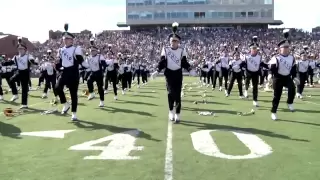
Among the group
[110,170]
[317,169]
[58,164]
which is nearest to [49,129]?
[58,164]

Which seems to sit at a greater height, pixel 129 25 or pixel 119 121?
pixel 129 25

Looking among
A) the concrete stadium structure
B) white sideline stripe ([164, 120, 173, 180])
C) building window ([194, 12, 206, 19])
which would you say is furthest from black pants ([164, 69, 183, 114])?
building window ([194, 12, 206, 19])

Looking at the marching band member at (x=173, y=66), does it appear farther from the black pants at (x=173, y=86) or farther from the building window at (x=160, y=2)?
the building window at (x=160, y=2)

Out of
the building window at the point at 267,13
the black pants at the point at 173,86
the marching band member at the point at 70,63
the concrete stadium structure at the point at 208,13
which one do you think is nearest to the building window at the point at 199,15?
the concrete stadium structure at the point at 208,13

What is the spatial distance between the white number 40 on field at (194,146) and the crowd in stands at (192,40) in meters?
61.4

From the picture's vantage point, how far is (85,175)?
233 inches

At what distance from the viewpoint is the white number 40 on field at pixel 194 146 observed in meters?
7.10

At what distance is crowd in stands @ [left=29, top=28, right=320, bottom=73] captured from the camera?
246 ft

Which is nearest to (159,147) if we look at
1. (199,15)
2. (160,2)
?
(199,15)

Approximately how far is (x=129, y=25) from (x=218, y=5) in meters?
20.3

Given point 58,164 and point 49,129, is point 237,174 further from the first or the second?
point 49,129

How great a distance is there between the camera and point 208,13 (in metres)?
99.4

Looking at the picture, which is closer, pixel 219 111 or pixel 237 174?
pixel 237 174

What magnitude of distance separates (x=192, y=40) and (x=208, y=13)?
18190mm
